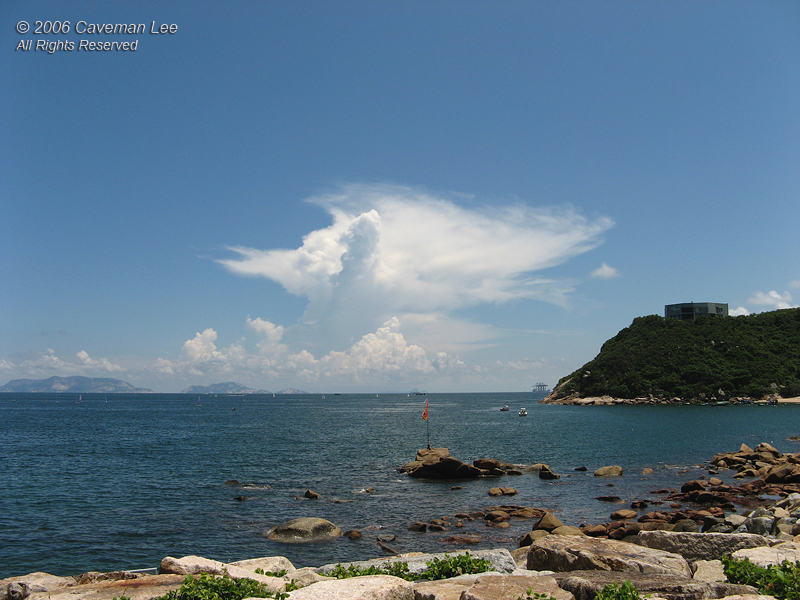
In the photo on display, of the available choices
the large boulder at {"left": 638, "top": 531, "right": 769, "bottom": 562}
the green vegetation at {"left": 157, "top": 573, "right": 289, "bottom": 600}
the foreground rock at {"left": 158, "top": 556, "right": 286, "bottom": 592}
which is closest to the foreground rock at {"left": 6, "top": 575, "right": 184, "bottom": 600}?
the foreground rock at {"left": 158, "top": 556, "right": 286, "bottom": 592}

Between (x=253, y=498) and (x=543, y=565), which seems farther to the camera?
(x=253, y=498)

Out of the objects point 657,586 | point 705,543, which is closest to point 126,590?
point 657,586

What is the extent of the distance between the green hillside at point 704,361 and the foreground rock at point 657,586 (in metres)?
165

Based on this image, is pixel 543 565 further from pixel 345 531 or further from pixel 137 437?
pixel 137 437

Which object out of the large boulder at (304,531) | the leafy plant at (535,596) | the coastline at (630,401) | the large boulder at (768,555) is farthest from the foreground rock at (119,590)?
the coastline at (630,401)

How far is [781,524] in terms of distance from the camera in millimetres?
20062

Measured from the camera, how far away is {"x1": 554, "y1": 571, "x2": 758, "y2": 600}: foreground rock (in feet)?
30.9

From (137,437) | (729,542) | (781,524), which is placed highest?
(729,542)

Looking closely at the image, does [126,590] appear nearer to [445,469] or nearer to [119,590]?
[119,590]

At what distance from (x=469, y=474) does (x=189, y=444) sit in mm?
44314

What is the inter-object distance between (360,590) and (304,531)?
17.9m

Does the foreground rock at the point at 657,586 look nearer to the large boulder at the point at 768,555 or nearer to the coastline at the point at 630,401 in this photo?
the large boulder at the point at 768,555

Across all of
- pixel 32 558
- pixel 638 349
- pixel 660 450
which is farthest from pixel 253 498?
pixel 638 349

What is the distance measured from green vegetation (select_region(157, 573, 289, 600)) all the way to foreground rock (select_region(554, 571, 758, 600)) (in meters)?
6.06
